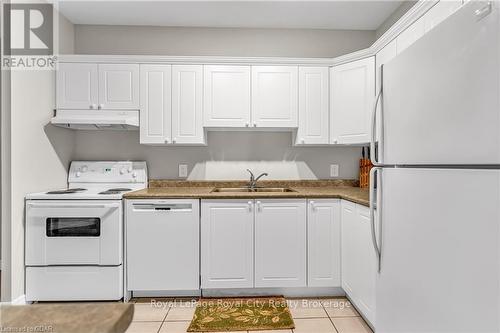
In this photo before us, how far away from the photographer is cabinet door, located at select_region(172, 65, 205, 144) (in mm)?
2756

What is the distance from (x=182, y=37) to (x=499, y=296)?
3.22m

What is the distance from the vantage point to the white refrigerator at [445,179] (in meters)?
0.80

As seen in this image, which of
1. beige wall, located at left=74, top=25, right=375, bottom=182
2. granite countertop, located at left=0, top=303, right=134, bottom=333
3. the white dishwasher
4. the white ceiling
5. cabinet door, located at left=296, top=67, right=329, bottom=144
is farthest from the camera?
beige wall, located at left=74, top=25, right=375, bottom=182

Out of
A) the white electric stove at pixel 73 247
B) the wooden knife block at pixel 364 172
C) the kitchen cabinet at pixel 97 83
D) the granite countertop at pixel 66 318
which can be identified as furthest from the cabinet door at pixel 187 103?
the granite countertop at pixel 66 318

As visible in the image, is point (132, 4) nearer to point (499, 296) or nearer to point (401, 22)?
point (401, 22)

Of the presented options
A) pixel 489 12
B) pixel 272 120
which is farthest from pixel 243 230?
pixel 489 12

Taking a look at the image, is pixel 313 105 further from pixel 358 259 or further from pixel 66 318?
pixel 66 318

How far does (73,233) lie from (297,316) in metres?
1.87

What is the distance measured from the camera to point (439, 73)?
0.99 metres

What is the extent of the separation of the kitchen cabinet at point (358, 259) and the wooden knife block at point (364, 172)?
2.33 ft

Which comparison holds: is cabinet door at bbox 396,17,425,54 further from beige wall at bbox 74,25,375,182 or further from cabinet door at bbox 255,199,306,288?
cabinet door at bbox 255,199,306,288

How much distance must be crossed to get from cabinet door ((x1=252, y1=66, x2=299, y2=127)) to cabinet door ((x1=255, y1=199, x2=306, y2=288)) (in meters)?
0.83

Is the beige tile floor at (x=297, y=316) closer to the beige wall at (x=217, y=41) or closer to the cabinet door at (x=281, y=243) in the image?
the cabinet door at (x=281, y=243)

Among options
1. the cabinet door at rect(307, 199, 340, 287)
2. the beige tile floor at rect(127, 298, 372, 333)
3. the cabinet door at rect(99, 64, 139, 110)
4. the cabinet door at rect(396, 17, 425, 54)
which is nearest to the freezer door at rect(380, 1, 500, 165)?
the cabinet door at rect(396, 17, 425, 54)
